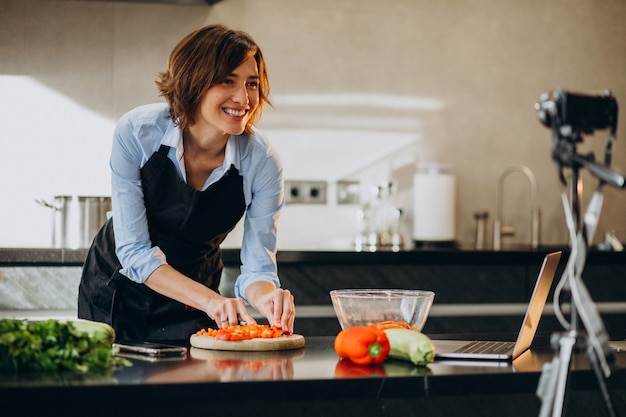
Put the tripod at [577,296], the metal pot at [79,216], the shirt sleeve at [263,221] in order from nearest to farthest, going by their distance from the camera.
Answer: the tripod at [577,296], the shirt sleeve at [263,221], the metal pot at [79,216]

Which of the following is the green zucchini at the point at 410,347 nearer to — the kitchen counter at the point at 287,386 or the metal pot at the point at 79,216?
the kitchen counter at the point at 287,386

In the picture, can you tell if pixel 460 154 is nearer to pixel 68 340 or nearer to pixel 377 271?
pixel 377 271

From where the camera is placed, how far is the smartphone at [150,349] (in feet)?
4.74

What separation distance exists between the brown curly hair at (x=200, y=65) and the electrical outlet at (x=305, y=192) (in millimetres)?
1585

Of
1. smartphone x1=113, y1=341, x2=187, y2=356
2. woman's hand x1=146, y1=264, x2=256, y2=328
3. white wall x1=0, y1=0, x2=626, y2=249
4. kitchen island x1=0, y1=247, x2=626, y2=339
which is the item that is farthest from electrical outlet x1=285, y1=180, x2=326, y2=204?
smartphone x1=113, y1=341, x2=187, y2=356

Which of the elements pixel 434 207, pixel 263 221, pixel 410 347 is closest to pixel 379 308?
pixel 410 347

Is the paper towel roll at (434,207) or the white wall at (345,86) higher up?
the white wall at (345,86)

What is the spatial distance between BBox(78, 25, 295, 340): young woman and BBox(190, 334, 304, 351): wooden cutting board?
0.32 m

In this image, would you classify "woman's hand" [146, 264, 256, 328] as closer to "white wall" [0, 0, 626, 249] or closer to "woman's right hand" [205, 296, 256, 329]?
"woman's right hand" [205, 296, 256, 329]

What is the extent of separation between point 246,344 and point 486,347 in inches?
17.9

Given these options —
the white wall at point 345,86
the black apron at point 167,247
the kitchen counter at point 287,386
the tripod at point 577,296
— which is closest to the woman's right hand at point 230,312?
the kitchen counter at point 287,386

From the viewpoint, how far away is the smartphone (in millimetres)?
1444

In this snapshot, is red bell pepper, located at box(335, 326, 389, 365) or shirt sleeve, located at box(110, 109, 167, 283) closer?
red bell pepper, located at box(335, 326, 389, 365)

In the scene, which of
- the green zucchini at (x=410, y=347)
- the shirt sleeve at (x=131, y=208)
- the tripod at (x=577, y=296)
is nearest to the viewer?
the tripod at (x=577, y=296)
